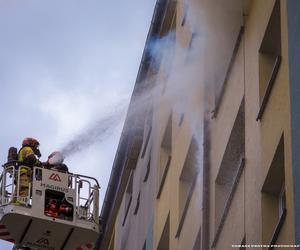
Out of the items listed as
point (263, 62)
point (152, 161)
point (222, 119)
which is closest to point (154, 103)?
point (152, 161)

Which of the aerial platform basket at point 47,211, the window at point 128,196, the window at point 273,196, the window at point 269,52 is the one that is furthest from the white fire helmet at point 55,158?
the window at point 273,196

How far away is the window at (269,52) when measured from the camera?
20.2 m

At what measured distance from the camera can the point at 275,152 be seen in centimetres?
1894

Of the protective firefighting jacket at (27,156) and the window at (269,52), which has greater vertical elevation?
the window at (269,52)

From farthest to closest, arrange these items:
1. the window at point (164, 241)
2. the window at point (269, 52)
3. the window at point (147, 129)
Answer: the window at point (147, 129)
the window at point (164, 241)
the window at point (269, 52)

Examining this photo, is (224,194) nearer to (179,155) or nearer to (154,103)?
(179,155)

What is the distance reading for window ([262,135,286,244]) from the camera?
19.0m

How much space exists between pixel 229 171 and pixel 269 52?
2.67 meters

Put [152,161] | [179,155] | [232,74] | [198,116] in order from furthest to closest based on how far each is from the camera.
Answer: [152,161] < [179,155] < [198,116] < [232,74]

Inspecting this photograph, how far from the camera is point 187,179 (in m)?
26.5

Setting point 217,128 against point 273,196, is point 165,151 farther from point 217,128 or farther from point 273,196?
point 273,196

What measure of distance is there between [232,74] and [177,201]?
4839 millimetres

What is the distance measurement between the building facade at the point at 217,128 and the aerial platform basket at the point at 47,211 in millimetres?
1717

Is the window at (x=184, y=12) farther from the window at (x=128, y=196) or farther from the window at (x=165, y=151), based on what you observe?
the window at (x=128, y=196)
